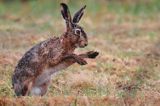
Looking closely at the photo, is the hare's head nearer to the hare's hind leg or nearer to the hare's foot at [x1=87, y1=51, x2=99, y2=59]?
the hare's foot at [x1=87, y1=51, x2=99, y2=59]

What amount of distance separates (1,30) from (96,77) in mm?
5025

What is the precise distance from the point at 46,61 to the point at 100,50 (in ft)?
15.2

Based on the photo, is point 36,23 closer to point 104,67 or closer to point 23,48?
point 23,48

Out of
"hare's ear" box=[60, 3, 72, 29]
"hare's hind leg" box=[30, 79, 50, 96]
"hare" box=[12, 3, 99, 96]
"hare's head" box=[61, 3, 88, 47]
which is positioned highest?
"hare's ear" box=[60, 3, 72, 29]

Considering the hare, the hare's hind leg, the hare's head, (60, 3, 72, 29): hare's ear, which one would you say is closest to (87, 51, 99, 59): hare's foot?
the hare

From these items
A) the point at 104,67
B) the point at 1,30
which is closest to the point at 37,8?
the point at 1,30

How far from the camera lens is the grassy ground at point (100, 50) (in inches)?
464

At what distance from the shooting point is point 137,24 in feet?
69.6

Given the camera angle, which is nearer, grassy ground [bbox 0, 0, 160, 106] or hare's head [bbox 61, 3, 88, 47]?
grassy ground [bbox 0, 0, 160, 106]

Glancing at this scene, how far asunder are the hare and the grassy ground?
22 centimetres

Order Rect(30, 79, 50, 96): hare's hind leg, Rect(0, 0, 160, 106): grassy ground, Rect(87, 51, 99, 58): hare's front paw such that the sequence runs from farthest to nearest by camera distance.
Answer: Rect(87, 51, 99, 58): hare's front paw
Rect(30, 79, 50, 96): hare's hind leg
Rect(0, 0, 160, 106): grassy ground

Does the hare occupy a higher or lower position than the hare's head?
lower

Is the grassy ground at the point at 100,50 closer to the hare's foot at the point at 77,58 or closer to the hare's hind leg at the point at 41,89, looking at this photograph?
the hare's hind leg at the point at 41,89

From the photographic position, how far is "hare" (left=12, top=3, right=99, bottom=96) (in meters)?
11.9
